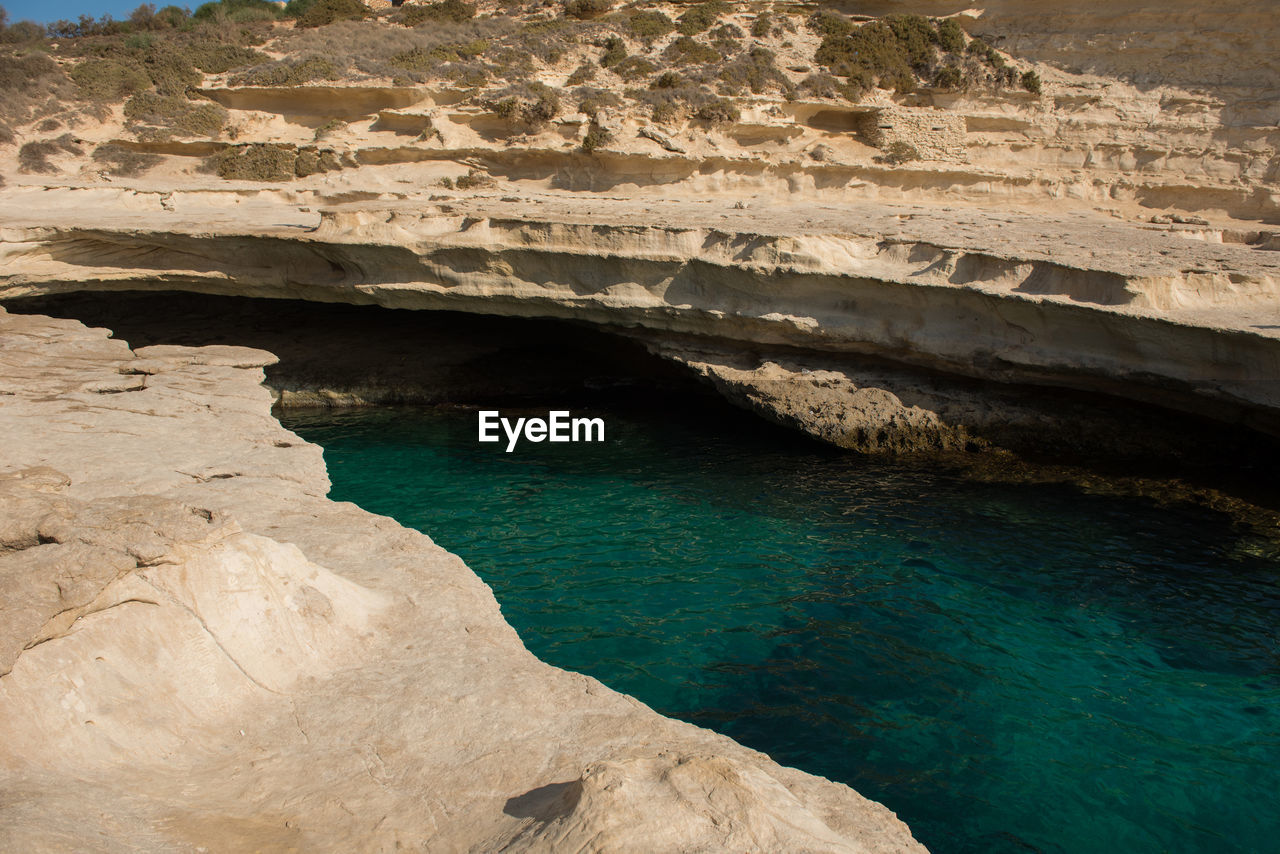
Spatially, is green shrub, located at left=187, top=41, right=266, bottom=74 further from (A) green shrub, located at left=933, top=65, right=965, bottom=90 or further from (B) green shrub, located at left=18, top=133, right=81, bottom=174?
(A) green shrub, located at left=933, top=65, right=965, bottom=90

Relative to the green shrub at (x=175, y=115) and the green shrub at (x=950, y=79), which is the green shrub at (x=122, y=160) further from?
the green shrub at (x=950, y=79)

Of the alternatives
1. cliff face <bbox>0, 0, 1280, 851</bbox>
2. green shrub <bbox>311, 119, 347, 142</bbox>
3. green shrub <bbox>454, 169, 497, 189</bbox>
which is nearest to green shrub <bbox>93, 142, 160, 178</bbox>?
cliff face <bbox>0, 0, 1280, 851</bbox>

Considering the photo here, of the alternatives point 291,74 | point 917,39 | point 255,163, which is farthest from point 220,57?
point 917,39

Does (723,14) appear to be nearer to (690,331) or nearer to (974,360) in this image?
(690,331)

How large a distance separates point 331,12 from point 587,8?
8234 mm

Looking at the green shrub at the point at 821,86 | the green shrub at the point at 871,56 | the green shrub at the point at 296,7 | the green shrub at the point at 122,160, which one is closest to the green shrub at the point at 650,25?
the green shrub at the point at 871,56

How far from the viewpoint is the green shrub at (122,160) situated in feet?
61.7

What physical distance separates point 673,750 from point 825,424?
29.1 feet

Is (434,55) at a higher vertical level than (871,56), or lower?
lower

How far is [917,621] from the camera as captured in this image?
321 inches

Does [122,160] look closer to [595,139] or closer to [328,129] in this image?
[328,129]

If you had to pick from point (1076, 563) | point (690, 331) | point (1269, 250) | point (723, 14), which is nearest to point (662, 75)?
point (723, 14)

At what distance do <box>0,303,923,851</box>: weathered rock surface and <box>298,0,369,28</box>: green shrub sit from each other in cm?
2420

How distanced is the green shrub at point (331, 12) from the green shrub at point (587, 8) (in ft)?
23.2
